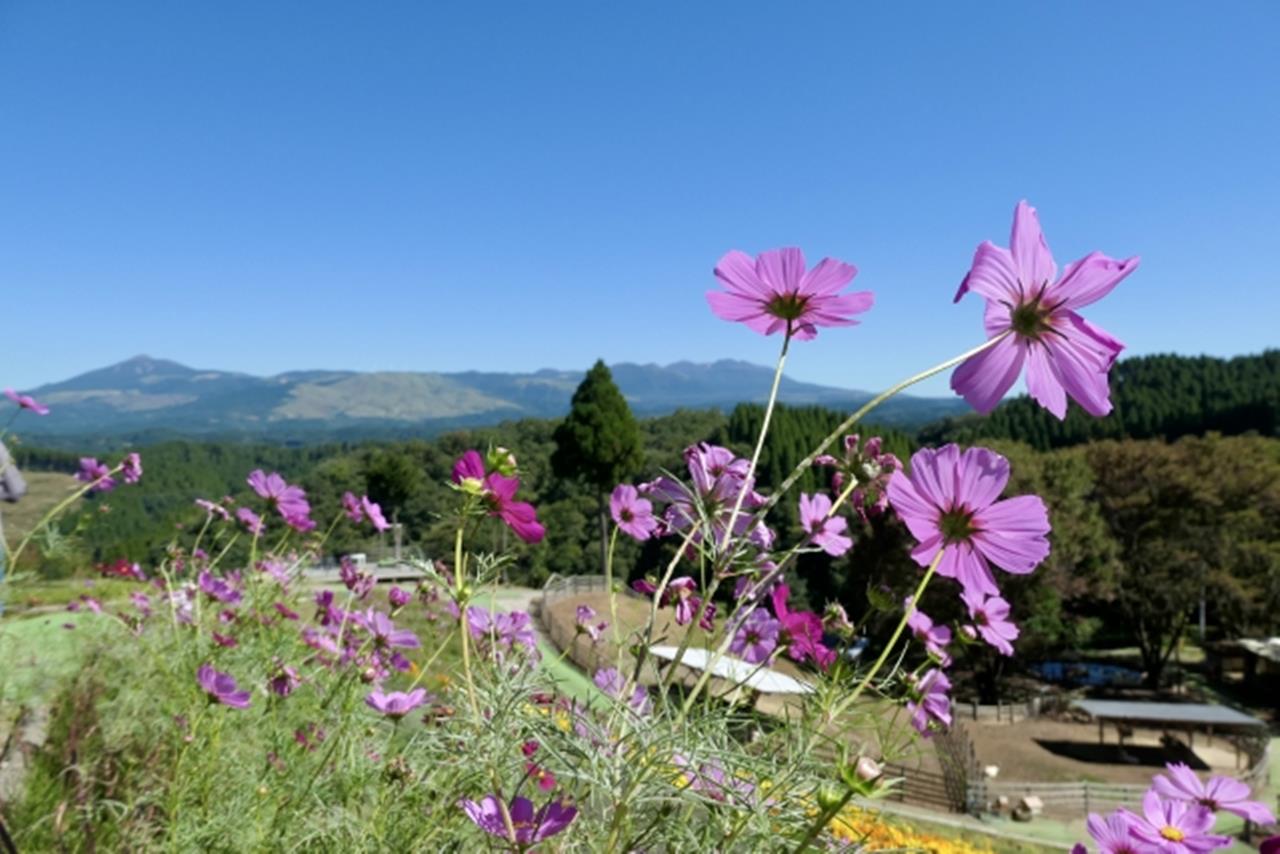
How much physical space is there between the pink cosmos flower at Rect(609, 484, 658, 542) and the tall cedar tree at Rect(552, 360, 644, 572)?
15440 mm

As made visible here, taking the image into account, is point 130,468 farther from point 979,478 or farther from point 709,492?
point 979,478

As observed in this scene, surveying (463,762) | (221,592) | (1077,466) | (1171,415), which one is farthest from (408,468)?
(1171,415)

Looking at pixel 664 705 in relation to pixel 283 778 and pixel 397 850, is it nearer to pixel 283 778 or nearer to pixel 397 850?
pixel 397 850

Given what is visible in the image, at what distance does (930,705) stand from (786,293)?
1.87 ft

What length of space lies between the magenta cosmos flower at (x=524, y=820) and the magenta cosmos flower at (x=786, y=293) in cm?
45

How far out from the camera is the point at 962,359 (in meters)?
0.54

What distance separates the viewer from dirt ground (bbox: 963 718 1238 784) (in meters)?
10.1

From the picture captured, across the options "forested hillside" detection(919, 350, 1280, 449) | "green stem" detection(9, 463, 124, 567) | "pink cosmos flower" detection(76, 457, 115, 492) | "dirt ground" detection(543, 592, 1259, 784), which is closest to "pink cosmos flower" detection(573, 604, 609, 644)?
Answer: "green stem" detection(9, 463, 124, 567)

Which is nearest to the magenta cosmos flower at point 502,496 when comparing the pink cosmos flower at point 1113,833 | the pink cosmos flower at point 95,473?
the pink cosmos flower at point 1113,833

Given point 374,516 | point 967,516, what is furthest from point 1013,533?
point 374,516

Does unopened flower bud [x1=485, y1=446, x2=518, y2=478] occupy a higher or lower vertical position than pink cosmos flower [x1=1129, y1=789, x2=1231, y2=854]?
higher

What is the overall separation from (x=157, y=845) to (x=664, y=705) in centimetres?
98

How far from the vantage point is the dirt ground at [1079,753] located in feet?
33.0

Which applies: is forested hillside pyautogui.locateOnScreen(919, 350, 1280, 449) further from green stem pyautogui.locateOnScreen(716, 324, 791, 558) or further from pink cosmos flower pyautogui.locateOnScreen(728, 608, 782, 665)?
green stem pyautogui.locateOnScreen(716, 324, 791, 558)
